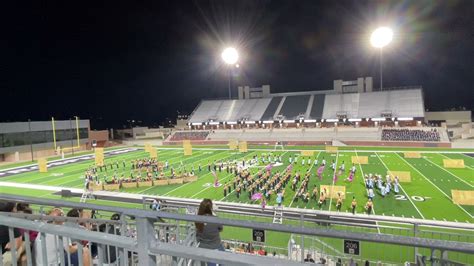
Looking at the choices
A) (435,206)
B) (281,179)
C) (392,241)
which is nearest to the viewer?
(392,241)

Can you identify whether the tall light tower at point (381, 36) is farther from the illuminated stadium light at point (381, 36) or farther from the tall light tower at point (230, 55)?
the tall light tower at point (230, 55)

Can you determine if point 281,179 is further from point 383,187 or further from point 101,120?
point 101,120

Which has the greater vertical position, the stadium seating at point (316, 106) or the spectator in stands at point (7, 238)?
the stadium seating at point (316, 106)

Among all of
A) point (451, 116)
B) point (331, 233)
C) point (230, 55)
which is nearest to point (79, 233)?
point (331, 233)

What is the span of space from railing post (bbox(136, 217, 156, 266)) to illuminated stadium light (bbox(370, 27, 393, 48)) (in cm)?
5906

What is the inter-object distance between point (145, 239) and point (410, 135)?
47.0 metres

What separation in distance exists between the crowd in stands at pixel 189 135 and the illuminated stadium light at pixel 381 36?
3558 centimetres

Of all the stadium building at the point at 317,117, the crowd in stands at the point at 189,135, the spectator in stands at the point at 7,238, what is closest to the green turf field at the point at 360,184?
the spectator in stands at the point at 7,238

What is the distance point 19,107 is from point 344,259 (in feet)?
188

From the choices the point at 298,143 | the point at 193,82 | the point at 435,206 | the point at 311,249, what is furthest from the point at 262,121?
the point at 311,249

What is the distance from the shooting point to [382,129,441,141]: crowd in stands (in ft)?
132

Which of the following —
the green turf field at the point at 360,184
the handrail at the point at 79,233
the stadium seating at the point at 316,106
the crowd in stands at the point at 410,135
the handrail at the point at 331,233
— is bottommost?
the green turf field at the point at 360,184

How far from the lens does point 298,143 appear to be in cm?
4600

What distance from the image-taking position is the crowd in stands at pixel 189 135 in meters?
55.5
